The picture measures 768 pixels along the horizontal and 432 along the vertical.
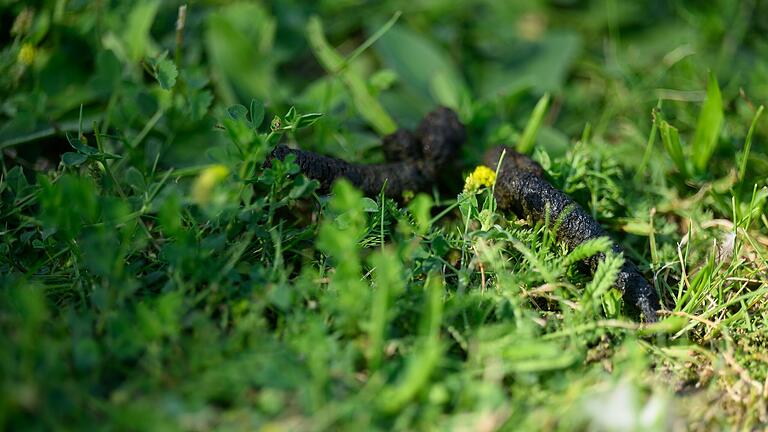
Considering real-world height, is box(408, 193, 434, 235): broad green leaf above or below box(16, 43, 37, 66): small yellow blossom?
below

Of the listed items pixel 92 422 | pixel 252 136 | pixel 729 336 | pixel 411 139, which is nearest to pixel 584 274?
pixel 729 336

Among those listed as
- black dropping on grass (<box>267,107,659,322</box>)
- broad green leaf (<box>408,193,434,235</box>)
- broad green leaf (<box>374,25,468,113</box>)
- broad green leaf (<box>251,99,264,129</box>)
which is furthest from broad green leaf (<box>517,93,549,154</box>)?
broad green leaf (<box>251,99,264,129</box>)

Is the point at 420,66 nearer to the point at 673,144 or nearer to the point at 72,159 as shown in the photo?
the point at 673,144

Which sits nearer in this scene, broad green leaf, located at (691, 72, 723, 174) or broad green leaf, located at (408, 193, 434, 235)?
broad green leaf, located at (408, 193, 434, 235)

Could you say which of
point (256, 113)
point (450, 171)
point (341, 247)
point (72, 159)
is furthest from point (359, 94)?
point (341, 247)

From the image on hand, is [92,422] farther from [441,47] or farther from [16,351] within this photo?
[441,47]

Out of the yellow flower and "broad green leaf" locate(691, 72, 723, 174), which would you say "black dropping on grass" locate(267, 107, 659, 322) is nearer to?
the yellow flower

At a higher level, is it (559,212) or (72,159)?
(72,159)

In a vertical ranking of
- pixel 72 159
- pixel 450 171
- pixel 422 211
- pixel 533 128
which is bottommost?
pixel 450 171
